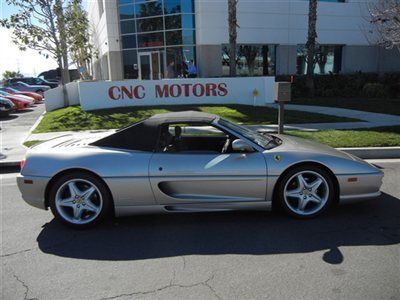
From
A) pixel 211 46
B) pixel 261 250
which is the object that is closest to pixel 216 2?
pixel 211 46

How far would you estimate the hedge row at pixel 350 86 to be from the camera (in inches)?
747

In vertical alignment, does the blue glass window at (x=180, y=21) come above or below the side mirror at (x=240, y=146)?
above

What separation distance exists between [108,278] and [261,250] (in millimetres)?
1457

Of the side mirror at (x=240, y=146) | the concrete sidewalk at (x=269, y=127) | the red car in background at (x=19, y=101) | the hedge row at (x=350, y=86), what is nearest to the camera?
the side mirror at (x=240, y=146)

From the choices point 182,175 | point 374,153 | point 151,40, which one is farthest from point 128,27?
point 182,175

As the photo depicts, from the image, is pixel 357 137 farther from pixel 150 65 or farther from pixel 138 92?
pixel 150 65

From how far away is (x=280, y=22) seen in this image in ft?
78.8

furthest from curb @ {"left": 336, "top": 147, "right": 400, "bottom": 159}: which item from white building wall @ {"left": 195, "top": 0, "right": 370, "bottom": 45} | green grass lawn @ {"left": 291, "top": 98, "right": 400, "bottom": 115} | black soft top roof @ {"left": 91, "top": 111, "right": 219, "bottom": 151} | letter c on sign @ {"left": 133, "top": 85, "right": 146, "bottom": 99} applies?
white building wall @ {"left": 195, "top": 0, "right": 370, "bottom": 45}

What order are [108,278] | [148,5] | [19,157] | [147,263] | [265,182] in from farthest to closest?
[148,5], [19,157], [265,182], [147,263], [108,278]

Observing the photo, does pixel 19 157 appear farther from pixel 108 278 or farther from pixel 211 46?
pixel 211 46

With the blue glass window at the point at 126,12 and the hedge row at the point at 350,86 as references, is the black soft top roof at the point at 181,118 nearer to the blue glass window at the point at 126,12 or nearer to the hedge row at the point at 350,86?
the hedge row at the point at 350,86

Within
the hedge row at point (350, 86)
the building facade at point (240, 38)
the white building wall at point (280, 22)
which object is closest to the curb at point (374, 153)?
the hedge row at point (350, 86)

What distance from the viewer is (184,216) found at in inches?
192

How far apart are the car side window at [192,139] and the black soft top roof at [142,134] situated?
6cm
